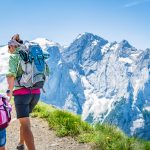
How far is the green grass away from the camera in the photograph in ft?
31.1

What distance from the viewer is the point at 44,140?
11.7 meters

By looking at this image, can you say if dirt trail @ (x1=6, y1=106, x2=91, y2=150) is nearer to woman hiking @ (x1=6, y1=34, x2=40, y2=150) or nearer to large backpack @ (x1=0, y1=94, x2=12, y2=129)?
woman hiking @ (x1=6, y1=34, x2=40, y2=150)

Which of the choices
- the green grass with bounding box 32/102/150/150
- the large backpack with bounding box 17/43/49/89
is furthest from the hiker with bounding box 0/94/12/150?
the green grass with bounding box 32/102/150/150

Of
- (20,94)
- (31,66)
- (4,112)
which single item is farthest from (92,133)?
(4,112)

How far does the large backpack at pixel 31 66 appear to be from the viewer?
8664 millimetres

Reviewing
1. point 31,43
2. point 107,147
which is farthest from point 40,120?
point 31,43

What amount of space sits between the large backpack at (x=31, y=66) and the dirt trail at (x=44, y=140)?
259cm

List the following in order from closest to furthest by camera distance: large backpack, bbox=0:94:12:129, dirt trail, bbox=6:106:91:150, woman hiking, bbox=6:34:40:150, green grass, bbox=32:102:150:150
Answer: large backpack, bbox=0:94:12:129 → woman hiking, bbox=6:34:40:150 → green grass, bbox=32:102:150:150 → dirt trail, bbox=6:106:91:150

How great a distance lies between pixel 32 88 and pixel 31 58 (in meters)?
0.61

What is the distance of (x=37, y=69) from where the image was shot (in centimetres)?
877

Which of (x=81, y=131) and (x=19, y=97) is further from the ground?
Answer: (x=19, y=97)

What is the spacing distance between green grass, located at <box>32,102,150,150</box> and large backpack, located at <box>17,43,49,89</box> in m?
2.19

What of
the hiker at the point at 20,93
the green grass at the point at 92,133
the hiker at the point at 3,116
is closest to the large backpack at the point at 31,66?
the hiker at the point at 20,93

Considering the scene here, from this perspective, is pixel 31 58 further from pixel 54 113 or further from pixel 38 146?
pixel 54 113
